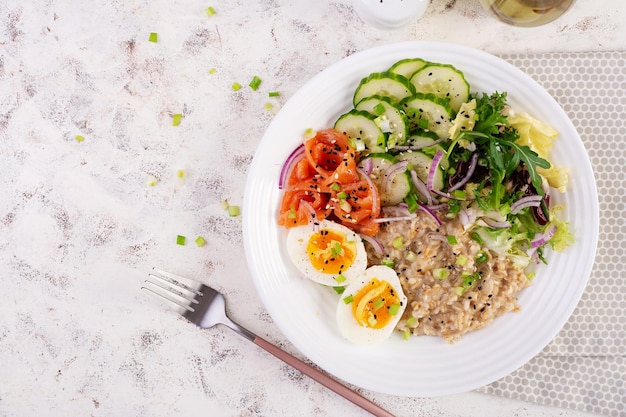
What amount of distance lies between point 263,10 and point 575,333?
2580mm

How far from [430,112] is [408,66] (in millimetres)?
270

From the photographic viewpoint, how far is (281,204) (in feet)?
9.91

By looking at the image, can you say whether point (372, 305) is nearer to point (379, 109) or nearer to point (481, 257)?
point (481, 257)

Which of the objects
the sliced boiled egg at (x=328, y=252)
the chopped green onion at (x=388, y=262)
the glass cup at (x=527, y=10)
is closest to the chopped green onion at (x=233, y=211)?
the sliced boiled egg at (x=328, y=252)

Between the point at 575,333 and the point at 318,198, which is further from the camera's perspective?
the point at 575,333

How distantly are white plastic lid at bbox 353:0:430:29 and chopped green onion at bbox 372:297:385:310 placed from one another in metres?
1.54

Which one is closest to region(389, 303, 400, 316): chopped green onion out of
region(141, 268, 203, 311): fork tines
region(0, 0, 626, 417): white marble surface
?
region(0, 0, 626, 417): white marble surface

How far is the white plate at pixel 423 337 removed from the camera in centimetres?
291

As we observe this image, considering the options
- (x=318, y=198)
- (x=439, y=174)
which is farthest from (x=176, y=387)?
(x=439, y=174)

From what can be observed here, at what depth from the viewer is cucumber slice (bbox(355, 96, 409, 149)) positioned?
2.88 metres

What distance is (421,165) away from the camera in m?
2.93

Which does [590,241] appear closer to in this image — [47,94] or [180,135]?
[180,135]

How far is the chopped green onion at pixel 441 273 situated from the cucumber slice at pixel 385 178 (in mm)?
412

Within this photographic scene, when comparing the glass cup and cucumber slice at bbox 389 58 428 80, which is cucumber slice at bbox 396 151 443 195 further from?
the glass cup
